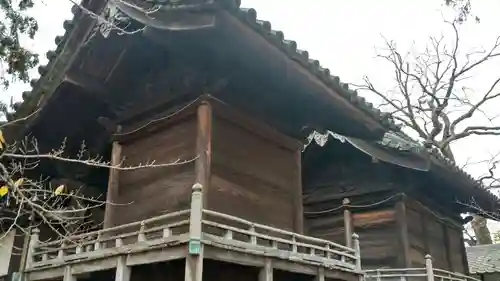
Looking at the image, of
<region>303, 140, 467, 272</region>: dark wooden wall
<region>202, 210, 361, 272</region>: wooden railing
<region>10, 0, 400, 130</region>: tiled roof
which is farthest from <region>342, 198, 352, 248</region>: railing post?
<region>10, 0, 400, 130</region>: tiled roof

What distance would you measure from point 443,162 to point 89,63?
7567 mm

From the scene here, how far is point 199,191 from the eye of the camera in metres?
5.45

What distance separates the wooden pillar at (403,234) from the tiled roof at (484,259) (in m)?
12.8

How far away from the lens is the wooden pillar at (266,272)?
5.91m

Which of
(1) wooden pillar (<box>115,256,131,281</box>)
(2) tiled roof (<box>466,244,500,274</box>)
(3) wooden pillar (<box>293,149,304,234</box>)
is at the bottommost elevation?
(1) wooden pillar (<box>115,256,131,281</box>)

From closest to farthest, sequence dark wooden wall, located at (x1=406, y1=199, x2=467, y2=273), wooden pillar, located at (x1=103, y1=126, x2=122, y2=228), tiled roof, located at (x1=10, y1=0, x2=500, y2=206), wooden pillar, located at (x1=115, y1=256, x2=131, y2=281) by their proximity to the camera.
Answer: wooden pillar, located at (x1=115, y1=256, x2=131, y2=281) → tiled roof, located at (x1=10, y1=0, x2=500, y2=206) → wooden pillar, located at (x1=103, y1=126, x2=122, y2=228) → dark wooden wall, located at (x1=406, y1=199, x2=467, y2=273)

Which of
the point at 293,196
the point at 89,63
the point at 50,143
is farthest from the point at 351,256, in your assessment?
the point at 50,143

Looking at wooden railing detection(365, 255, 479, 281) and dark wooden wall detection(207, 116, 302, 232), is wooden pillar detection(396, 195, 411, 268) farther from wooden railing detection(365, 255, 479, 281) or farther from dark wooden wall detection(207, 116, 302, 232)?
dark wooden wall detection(207, 116, 302, 232)

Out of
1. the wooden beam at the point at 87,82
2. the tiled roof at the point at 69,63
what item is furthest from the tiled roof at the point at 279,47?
the wooden beam at the point at 87,82

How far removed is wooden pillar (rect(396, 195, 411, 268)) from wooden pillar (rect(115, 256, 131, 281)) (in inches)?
264

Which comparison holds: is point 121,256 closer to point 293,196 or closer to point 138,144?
point 138,144

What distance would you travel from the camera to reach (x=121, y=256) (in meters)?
5.89

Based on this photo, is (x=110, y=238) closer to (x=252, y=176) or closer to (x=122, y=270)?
(x=122, y=270)

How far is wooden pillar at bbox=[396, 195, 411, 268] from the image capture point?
34.8ft
